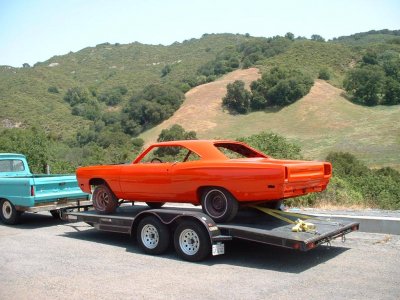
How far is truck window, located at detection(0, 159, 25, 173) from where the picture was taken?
464 inches

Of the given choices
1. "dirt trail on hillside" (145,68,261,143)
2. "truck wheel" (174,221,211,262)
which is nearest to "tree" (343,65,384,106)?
"dirt trail on hillside" (145,68,261,143)

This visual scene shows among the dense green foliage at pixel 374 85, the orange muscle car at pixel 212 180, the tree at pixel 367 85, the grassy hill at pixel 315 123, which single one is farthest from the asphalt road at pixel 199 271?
the dense green foliage at pixel 374 85

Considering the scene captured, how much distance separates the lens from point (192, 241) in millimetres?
7180

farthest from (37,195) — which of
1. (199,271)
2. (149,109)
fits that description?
(149,109)

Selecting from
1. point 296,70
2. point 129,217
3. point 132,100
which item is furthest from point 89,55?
point 129,217

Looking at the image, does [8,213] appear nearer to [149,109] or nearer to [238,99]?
[149,109]

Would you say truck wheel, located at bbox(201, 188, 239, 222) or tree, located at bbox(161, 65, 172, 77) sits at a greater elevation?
tree, located at bbox(161, 65, 172, 77)

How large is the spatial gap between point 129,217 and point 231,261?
6.51ft

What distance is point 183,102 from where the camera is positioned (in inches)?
3393

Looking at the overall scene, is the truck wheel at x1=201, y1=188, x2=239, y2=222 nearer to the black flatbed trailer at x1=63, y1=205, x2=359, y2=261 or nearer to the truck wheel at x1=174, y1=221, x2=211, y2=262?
the black flatbed trailer at x1=63, y1=205, x2=359, y2=261

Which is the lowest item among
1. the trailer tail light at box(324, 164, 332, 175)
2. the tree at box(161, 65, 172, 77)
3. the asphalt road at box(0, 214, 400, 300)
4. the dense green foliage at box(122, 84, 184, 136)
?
the asphalt road at box(0, 214, 400, 300)

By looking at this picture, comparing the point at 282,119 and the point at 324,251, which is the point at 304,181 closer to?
the point at 324,251

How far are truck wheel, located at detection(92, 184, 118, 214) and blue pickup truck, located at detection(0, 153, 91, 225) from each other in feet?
5.29

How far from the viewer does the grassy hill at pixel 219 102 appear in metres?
62.0
